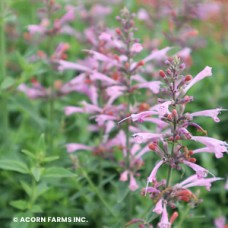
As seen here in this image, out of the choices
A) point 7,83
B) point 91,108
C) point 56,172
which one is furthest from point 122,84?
point 7,83

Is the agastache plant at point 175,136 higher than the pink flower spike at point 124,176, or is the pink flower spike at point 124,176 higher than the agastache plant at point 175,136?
the agastache plant at point 175,136

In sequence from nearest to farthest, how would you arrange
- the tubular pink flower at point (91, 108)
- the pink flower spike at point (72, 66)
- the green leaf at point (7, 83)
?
1. the tubular pink flower at point (91, 108)
2. the green leaf at point (7, 83)
3. the pink flower spike at point (72, 66)

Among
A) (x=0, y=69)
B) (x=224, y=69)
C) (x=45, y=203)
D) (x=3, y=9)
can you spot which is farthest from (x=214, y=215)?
(x=224, y=69)

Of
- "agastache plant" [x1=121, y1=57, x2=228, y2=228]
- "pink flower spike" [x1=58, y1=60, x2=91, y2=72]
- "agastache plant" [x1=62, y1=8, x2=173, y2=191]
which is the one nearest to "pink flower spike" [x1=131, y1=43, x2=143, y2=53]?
"agastache plant" [x1=62, y1=8, x2=173, y2=191]

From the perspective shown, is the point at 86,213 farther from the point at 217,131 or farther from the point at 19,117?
the point at 217,131

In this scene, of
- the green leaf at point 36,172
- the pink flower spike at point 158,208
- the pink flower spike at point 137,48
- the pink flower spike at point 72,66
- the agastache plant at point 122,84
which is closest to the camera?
the pink flower spike at point 158,208

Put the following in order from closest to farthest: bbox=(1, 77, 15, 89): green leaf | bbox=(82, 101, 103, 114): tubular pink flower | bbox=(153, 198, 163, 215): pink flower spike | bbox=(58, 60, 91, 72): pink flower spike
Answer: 1. bbox=(153, 198, 163, 215): pink flower spike
2. bbox=(82, 101, 103, 114): tubular pink flower
3. bbox=(1, 77, 15, 89): green leaf
4. bbox=(58, 60, 91, 72): pink flower spike

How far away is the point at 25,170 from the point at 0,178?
1163mm

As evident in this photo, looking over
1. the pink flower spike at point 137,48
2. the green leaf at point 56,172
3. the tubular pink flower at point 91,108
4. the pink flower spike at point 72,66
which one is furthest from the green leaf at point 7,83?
the pink flower spike at point 137,48

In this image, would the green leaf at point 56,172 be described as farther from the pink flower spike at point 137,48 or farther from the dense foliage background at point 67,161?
the pink flower spike at point 137,48

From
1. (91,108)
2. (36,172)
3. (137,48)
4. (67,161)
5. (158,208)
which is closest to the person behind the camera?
(158,208)

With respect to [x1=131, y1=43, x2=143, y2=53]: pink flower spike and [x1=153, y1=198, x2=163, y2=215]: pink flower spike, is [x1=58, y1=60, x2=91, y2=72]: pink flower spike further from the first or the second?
[x1=153, y1=198, x2=163, y2=215]: pink flower spike

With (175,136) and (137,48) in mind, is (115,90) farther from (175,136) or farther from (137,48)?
(175,136)

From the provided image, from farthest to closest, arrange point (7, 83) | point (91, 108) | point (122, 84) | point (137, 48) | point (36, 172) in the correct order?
point (7, 83)
point (91, 108)
point (122, 84)
point (137, 48)
point (36, 172)
